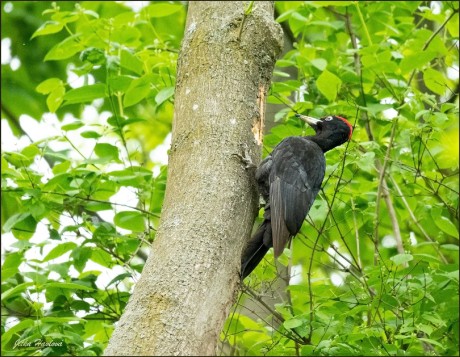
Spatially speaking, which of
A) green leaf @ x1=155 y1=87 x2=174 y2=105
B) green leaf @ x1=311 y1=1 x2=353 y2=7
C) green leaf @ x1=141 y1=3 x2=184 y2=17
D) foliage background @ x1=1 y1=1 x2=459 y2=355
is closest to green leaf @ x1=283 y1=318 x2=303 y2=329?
foliage background @ x1=1 y1=1 x2=459 y2=355

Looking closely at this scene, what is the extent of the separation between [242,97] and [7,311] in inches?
91.1

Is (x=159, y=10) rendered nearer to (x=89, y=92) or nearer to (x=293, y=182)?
(x=89, y=92)

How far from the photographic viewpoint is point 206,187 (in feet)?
12.1

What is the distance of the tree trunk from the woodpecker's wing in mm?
545

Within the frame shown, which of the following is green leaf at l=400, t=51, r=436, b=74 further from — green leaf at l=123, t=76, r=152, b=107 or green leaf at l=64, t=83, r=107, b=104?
green leaf at l=64, t=83, r=107, b=104

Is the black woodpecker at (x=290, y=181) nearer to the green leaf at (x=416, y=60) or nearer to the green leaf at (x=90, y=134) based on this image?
the green leaf at (x=416, y=60)

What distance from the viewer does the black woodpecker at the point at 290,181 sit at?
4.41m

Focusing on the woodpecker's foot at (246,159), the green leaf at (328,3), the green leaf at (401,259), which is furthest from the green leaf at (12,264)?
the green leaf at (328,3)

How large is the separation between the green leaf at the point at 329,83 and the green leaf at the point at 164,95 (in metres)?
0.94

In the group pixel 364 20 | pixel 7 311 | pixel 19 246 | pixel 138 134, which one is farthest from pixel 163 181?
pixel 138 134

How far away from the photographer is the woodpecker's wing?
4.68 m

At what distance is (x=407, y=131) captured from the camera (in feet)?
17.0

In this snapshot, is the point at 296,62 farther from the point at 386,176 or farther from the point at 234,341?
the point at 234,341

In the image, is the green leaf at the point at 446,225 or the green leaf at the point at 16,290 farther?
the green leaf at the point at 446,225
